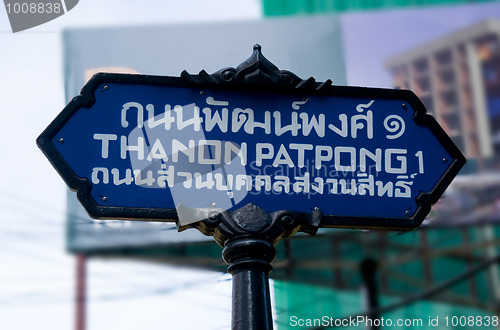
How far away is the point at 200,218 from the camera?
6.33 ft

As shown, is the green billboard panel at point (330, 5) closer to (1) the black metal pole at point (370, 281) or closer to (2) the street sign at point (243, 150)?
(1) the black metal pole at point (370, 281)

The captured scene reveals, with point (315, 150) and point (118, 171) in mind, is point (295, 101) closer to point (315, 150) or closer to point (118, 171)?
point (315, 150)

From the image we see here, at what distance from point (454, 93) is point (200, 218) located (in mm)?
6460

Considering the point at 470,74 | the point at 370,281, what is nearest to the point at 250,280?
the point at 470,74

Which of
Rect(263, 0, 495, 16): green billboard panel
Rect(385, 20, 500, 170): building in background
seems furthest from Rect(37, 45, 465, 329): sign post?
Rect(263, 0, 495, 16): green billboard panel

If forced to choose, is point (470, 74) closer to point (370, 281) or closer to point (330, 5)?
point (330, 5)

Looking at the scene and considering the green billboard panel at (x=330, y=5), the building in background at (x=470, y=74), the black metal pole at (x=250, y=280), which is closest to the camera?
the black metal pole at (x=250, y=280)

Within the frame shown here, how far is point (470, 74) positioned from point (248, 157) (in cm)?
708

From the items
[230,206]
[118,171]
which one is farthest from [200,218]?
[118,171]

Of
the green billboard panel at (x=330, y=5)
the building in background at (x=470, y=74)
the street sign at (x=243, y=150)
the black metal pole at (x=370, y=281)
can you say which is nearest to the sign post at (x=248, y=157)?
the street sign at (x=243, y=150)

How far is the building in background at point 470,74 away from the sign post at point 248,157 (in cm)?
559

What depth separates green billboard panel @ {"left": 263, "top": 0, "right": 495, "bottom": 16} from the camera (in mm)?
8922

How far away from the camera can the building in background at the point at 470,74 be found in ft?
26.0

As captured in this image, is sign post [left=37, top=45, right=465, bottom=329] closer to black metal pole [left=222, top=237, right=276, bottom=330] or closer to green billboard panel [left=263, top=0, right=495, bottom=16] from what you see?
black metal pole [left=222, top=237, right=276, bottom=330]
